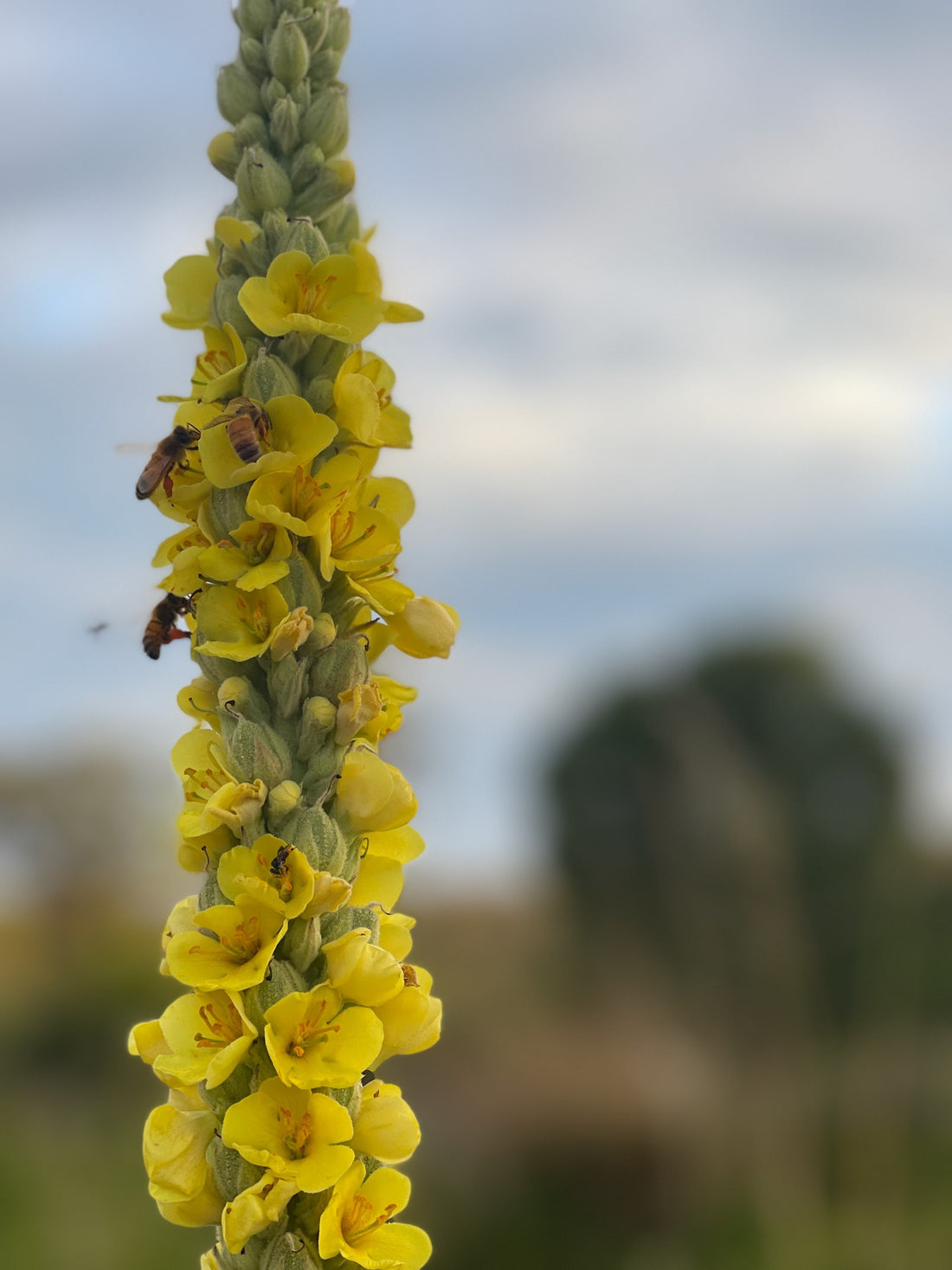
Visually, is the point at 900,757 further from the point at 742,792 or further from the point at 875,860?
the point at 742,792

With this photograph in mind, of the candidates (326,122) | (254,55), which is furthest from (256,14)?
(326,122)

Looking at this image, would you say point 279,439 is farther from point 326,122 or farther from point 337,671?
point 326,122


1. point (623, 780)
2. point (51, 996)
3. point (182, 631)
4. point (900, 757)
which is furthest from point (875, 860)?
point (182, 631)

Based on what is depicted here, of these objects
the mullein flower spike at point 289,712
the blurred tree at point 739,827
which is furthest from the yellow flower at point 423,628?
the blurred tree at point 739,827

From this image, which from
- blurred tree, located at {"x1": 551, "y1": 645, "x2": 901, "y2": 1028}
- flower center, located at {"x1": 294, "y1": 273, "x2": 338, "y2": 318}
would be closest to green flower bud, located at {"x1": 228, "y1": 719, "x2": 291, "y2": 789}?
flower center, located at {"x1": 294, "y1": 273, "x2": 338, "y2": 318}

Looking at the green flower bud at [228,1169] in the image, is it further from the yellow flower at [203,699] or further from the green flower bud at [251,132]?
the green flower bud at [251,132]

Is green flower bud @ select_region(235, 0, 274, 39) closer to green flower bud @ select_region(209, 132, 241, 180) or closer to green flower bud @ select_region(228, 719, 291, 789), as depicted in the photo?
green flower bud @ select_region(209, 132, 241, 180)
